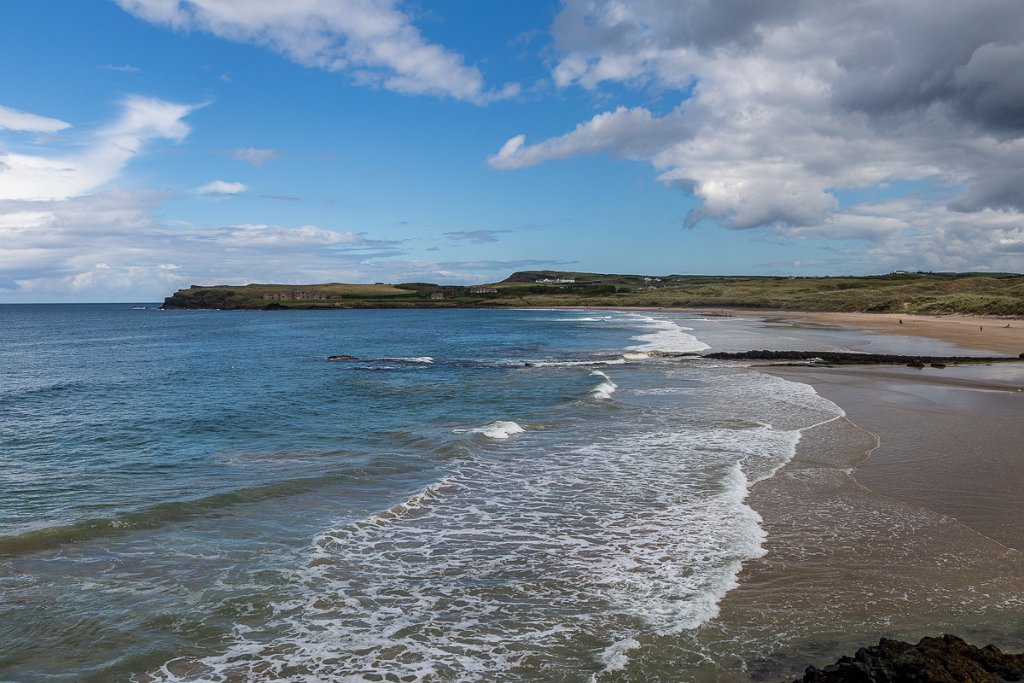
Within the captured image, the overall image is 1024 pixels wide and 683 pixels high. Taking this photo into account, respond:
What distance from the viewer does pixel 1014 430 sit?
16734mm

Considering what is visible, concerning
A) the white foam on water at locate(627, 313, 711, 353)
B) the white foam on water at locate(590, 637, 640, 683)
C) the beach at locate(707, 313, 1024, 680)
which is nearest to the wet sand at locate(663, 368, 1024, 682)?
the beach at locate(707, 313, 1024, 680)

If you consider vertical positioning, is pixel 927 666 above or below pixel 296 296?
below

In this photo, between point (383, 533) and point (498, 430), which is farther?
point (498, 430)

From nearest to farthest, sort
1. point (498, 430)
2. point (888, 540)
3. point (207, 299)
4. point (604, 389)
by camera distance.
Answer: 1. point (888, 540)
2. point (498, 430)
3. point (604, 389)
4. point (207, 299)

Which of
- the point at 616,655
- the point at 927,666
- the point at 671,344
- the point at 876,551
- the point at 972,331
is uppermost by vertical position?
the point at 927,666

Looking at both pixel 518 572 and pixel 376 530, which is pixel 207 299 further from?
pixel 518 572

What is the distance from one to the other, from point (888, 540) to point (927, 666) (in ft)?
16.0

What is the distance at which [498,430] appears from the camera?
18.2m

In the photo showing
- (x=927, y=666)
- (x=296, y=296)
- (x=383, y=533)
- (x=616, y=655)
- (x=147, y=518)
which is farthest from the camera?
(x=296, y=296)

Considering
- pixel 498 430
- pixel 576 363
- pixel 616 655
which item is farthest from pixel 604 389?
pixel 616 655

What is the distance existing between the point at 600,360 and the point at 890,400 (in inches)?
727

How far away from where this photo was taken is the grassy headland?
86625 millimetres

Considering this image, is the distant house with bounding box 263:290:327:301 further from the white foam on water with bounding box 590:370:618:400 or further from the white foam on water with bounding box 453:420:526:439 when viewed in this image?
the white foam on water with bounding box 453:420:526:439

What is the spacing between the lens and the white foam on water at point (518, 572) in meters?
6.55
